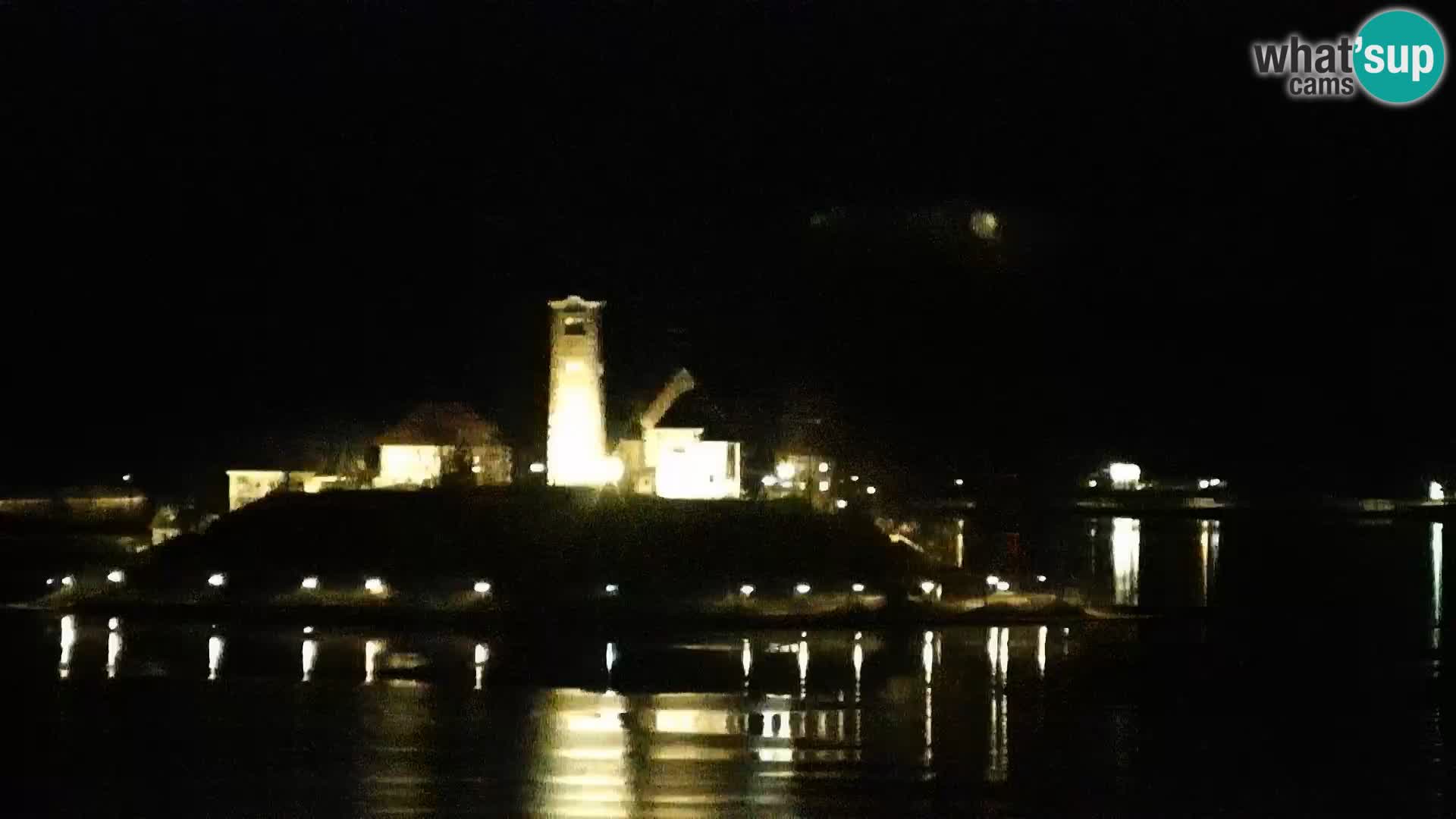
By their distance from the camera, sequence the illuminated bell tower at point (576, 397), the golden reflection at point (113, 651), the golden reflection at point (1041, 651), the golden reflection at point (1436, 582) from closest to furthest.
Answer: the golden reflection at point (113, 651)
the golden reflection at point (1041, 651)
the golden reflection at point (1436, 582)
the illuminated bell tower at point (576, 397)

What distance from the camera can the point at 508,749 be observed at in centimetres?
1619

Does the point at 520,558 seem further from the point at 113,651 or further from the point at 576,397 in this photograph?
the point at 113,651

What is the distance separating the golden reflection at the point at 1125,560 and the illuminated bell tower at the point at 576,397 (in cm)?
1243

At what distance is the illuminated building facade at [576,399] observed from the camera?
41094mm

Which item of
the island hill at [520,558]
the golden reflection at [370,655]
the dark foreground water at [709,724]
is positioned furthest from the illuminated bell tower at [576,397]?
the golden reflection at [370,655]

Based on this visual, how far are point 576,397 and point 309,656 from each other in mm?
17815

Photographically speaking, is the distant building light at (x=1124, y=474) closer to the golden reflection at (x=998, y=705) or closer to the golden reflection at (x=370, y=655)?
the golden reflection at (x=998, y=705)

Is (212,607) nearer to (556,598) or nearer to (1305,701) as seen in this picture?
(556,598)

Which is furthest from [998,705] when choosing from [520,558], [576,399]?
[576,399]

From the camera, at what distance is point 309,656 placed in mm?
23875

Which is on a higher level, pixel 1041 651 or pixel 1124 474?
pixel 1124 474

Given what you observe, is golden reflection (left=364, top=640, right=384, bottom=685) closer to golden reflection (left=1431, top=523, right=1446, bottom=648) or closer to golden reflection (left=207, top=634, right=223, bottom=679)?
golden reflection (left=207, top=634, right=223, bottom=679)

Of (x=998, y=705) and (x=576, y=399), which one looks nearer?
(x=998, y=705)

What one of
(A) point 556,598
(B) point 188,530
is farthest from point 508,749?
(B) point 188,530
